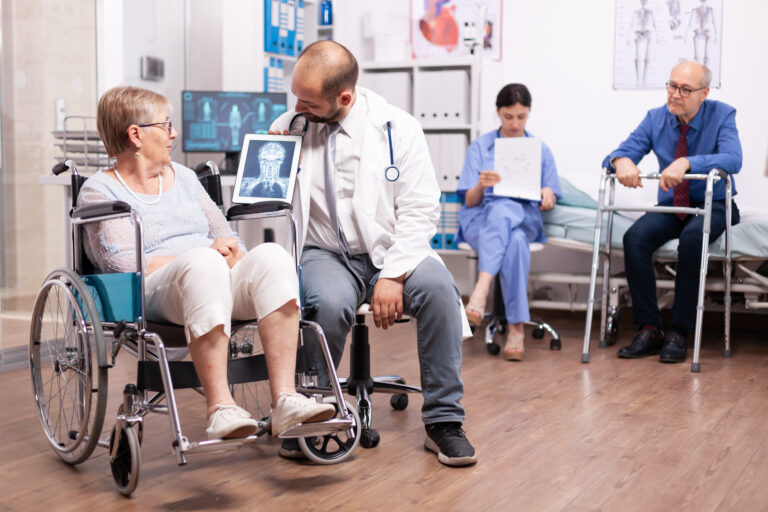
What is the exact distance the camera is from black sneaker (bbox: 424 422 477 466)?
221cm

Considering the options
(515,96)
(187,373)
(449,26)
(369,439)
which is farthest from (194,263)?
(449,26)

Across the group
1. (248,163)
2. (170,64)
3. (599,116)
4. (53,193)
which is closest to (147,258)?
(248,163)

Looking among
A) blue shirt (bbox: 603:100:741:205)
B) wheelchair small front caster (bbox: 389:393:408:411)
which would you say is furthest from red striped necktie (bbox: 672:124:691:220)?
wheelchair small front caster (bbox: 389:393:408:411)

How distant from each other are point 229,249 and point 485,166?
77.3 inches

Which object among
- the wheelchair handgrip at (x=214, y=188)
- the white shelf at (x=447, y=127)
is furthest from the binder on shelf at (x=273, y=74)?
the wheelchair handgrip at (x=214, y=188)

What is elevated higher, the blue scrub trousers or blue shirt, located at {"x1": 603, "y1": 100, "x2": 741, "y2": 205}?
blue shirt, located at {"x1": 603, "y1": 100, "x2": 741, "y2": 205}

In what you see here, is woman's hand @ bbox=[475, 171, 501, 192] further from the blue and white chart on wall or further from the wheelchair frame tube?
the wheelchair frame tube

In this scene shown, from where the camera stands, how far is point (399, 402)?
2785mm

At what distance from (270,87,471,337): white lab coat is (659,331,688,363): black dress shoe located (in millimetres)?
1513

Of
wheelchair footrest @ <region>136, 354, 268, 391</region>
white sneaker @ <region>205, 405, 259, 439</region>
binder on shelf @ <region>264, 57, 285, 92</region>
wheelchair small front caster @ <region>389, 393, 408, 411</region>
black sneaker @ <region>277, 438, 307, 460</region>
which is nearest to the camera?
white sneaker @ <region>205, 405, 259, 439</region>

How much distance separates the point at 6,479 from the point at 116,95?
0.97 metres

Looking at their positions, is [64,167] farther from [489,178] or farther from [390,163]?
[489,178]

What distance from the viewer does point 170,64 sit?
473cm

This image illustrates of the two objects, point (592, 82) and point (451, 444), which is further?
point (592, 82)
